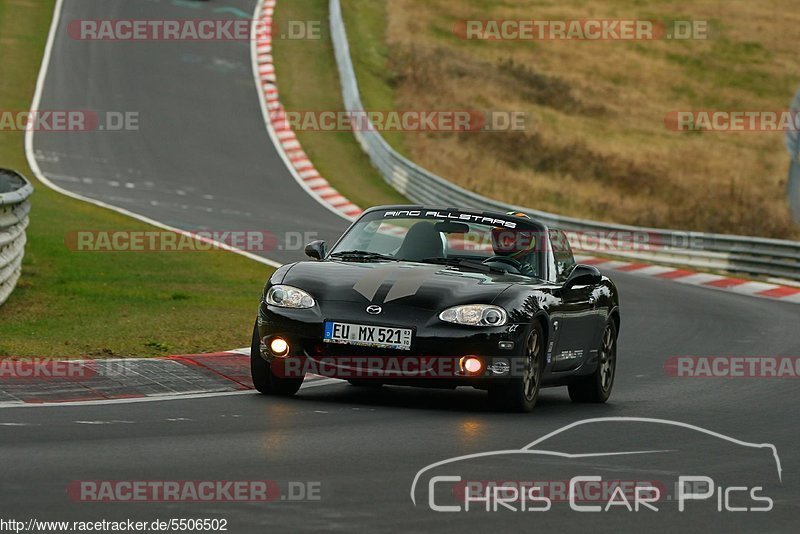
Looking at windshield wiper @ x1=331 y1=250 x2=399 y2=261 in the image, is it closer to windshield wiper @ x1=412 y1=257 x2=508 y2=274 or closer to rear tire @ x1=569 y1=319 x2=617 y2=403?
windshield wiper @ x1=412 y1=257 x2=508 y2=274

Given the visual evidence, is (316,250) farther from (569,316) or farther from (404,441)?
(404,441)

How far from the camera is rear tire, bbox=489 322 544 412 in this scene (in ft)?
34.3

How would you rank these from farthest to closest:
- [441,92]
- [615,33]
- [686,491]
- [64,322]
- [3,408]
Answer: [615,33] → [441,92] → [64,322] → [3,408] → [686,491]

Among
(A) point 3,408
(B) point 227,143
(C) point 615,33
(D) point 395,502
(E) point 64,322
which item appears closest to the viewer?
(D) point 395,502

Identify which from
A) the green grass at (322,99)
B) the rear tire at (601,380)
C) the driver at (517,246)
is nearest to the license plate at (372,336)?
the driver at (517,246)

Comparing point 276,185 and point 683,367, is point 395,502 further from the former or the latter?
point 276,185

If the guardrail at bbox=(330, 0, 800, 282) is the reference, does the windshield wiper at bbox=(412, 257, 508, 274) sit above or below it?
above

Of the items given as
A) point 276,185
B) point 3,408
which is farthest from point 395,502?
point 276,185

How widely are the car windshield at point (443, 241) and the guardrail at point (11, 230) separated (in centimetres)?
495

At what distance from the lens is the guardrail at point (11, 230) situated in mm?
15375

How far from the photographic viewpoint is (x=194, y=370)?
11.5 metres

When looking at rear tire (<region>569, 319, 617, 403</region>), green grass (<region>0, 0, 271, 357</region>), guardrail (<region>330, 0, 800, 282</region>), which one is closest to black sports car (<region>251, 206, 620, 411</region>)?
rear tire (<region>569, 319, 617, 403</region>)

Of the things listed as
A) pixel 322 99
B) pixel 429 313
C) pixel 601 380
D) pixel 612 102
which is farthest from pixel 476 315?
pixel 612 102

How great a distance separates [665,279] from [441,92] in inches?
795
